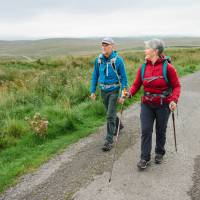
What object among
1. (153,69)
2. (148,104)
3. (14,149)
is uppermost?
(153,69)

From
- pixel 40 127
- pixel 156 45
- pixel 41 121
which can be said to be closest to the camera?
pixel 156 45

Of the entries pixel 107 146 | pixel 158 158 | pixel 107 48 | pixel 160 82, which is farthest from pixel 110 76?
pixel 158 158

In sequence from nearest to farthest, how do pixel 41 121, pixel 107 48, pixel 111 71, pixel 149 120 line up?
pixel 149 120 → pixel 107 48 → pixel 111 71 → pixel 41 121

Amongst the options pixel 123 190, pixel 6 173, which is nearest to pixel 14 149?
pixel 6 173

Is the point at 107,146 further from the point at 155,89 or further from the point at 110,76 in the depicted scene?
the point at 155,89

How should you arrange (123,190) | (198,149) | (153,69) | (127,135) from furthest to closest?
1. (127,135)
2. (198,149)
3. (153,69)
4. (123,190)

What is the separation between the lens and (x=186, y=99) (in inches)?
451

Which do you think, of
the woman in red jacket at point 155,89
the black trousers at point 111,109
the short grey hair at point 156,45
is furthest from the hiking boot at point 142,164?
the short grey hair at point 156,45

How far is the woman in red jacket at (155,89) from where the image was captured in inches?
200

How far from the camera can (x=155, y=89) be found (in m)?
5.19

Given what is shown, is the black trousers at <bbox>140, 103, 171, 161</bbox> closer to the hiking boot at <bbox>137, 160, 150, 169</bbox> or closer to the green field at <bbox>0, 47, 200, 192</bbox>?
the hiking boot at <bbox>137, 160, 150, 169</bbox>

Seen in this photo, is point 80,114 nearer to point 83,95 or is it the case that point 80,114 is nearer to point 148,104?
point 83,95

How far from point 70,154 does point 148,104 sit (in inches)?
75.2

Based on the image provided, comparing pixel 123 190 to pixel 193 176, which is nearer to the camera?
pixel 123 190
